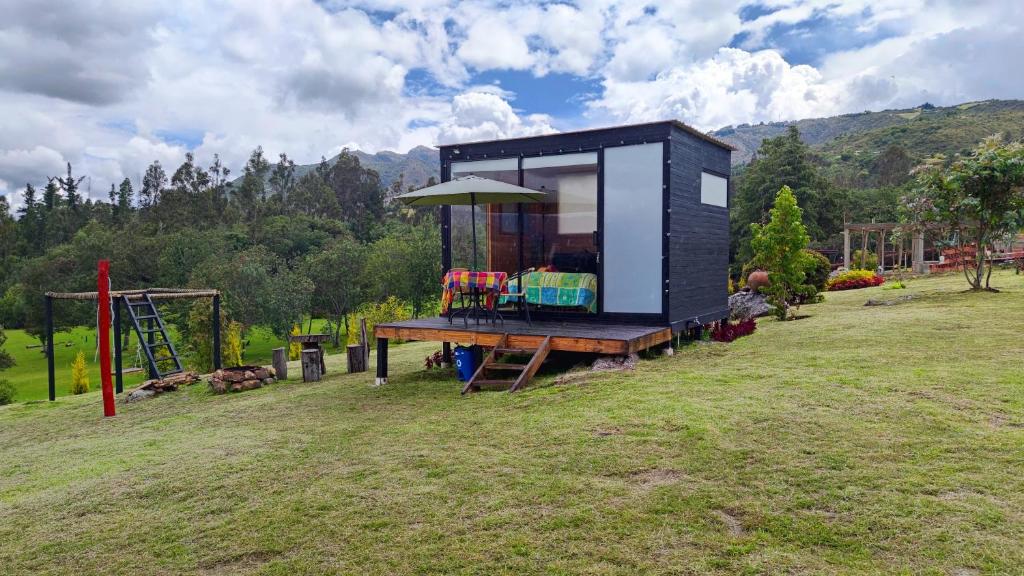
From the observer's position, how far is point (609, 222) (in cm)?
796

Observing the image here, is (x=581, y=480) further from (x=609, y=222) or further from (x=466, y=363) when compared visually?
(x=609, y=222)

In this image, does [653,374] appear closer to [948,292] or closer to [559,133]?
[559,133]

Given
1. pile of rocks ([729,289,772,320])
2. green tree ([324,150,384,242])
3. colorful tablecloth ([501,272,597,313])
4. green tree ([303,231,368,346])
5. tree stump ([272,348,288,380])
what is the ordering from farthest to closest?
green tree ([324,150,384,242])
green tree ([303,231,368,346])
pile of rocks ([729,289,772,320])
tree stump ([272,348,288,380])
colorful tablecloth ([501,272,597,313])

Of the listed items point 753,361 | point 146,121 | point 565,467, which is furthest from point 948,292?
point 146,121

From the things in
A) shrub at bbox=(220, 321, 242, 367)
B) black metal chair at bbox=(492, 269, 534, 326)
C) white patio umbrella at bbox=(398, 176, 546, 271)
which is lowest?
shrub at bbox=(220, 321, 242, 367)

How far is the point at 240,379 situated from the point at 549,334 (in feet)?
15.5

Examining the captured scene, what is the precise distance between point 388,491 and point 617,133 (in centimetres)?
552

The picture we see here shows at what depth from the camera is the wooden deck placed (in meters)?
6.70

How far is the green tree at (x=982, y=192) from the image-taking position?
11.1 metres

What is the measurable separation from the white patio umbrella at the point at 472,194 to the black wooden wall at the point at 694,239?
1.75 m

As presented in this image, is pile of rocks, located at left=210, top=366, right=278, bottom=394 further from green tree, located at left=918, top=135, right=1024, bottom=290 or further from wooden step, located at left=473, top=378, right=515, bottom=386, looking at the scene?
green tree, located at left=918, top=135, right=1024, bottom=290

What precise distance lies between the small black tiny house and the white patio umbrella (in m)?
0.56

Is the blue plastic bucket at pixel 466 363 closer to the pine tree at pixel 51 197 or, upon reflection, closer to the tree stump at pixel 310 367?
the tree stump at pixel 310 367

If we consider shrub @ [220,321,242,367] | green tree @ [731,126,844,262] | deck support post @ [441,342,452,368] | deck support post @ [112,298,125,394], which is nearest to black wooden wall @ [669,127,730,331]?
deck support post @ [441,342,452,368]
